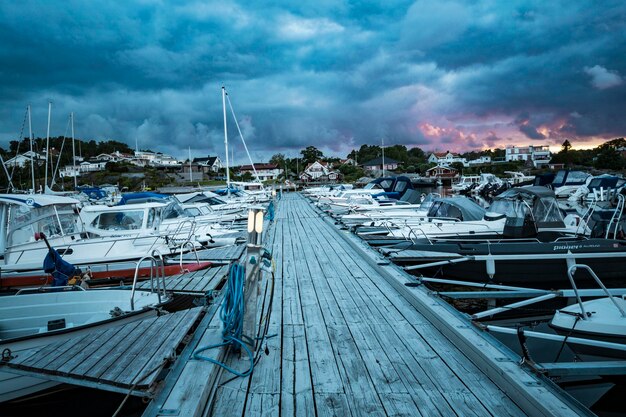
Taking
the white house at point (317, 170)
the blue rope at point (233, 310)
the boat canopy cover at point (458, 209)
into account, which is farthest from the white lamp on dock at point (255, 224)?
the white house at point (317, 170)

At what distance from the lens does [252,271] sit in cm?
410

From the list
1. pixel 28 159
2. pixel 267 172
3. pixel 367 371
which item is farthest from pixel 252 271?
pixel 267 172

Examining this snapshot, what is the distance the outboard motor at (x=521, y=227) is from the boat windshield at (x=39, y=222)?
42.8ft

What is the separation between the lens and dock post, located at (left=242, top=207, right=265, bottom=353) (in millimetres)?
4055

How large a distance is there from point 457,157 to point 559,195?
11814 cm

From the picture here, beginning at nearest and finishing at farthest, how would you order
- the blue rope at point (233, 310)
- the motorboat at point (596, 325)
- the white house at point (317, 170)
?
the blue rope at point (233, 310) → the motorboat at point (596, 325) → the white house at point (317, 170)

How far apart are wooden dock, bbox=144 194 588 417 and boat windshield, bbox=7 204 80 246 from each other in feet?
25.9

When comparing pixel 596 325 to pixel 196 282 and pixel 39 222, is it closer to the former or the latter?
pixel 196 282

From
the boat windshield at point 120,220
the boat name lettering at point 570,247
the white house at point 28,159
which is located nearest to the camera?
the boat name lettering at point 570,247

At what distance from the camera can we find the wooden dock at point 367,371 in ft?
10.5

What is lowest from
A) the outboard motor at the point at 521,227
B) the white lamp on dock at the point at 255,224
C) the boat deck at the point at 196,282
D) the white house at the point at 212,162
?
the boat deck at the point at 196,282

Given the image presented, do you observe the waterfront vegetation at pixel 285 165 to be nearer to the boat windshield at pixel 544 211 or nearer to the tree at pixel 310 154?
the tree at pixel 310 154

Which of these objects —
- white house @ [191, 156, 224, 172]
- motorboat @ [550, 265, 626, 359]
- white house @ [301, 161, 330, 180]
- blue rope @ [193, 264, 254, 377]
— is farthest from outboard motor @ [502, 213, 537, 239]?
white house @ [191, 156, 224, 172]

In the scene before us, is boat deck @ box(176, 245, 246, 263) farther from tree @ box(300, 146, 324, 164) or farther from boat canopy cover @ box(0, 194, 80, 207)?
tree @ box(300, 146, 324, 164)
